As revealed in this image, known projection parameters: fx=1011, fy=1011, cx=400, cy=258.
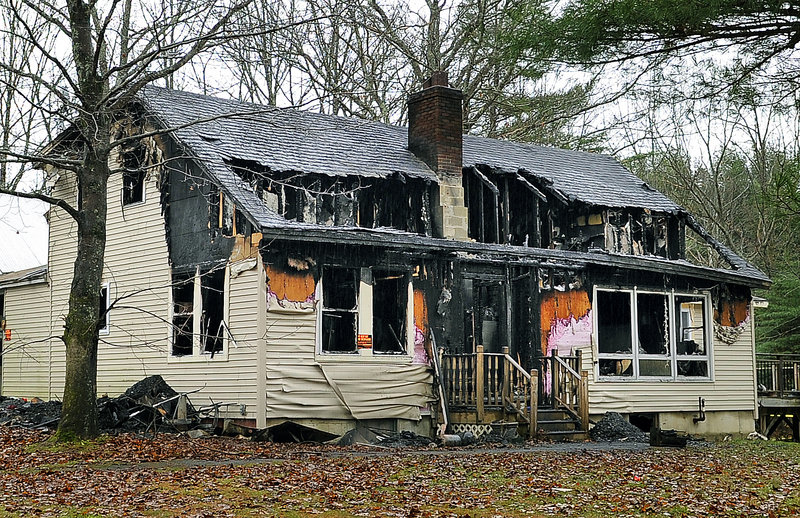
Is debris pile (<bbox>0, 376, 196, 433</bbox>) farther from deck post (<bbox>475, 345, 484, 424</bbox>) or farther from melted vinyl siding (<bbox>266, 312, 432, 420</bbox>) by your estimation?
deck post (<bbox>475, 345, 484, 424</bbox>)

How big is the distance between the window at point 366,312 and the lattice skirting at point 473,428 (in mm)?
1671

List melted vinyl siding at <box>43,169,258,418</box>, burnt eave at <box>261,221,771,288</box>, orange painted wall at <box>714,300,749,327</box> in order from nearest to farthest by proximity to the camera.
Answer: burnt eave at <box>261,221,771,288</box>
melted vinyl siding at <box>43,169,258,418</box>
orange painted wall at <box>714,300,749,327</box>

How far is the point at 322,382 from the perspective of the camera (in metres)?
18.0

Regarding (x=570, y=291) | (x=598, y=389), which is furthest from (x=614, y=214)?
(x=598, y=389)

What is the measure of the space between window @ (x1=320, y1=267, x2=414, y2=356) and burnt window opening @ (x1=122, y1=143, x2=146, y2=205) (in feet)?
16.5

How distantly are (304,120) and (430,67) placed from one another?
392 inches

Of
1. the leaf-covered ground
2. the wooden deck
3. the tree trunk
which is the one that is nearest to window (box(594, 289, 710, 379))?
the wooden deck

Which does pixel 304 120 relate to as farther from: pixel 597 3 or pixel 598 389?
pixel 597 3

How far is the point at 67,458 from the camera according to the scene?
1379cm

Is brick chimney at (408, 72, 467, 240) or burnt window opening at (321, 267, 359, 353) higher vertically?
brick chimney at (408, 72, 467, 240)

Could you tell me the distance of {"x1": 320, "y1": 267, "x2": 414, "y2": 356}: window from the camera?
18656mm

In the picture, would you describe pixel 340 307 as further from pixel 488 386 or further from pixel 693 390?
pixel 693 390

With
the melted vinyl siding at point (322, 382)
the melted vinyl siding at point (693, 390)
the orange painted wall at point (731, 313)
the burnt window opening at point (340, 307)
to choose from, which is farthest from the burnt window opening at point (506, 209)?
the orange painted wall at point (731, 313)

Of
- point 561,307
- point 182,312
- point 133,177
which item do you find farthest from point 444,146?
point 133,177
